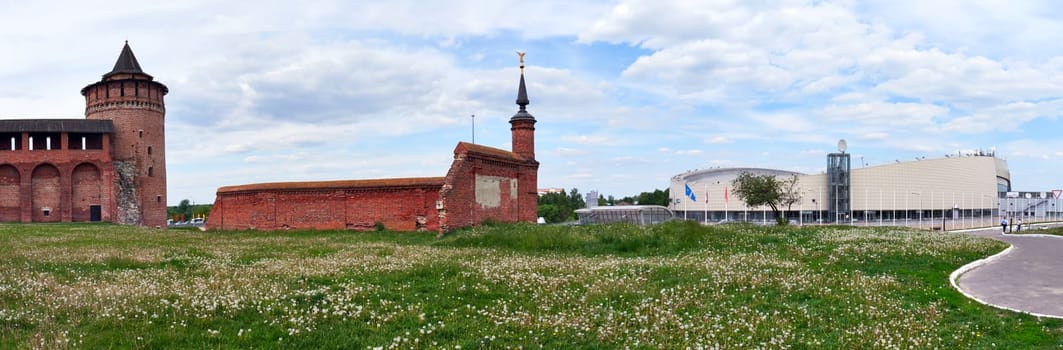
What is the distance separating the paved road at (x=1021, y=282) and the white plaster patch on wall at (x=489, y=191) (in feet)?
58.2

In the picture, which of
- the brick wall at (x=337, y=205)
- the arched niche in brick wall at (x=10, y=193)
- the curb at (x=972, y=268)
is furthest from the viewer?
the arched niche in brick wall at (x=10, y=193)

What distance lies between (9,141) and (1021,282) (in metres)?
66.6

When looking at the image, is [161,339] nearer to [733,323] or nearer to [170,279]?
[170,279]

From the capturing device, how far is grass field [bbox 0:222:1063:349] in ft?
24.8

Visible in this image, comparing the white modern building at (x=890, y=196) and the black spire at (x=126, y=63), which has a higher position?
the black spire at (x=126, y=63)

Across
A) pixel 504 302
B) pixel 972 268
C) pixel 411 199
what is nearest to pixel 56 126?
pixel 411 199

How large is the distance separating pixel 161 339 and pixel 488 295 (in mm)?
4596

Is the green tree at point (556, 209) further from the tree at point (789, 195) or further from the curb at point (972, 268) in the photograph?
the curb at point (972, 268)

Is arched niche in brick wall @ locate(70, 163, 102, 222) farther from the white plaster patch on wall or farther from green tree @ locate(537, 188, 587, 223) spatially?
green tree @ locate(537, 188, 587, 223)

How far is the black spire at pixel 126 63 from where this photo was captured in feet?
178

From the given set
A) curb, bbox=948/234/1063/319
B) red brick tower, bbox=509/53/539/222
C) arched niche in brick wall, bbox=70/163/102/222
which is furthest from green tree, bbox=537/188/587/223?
curb, bbox=948/234/1063/319

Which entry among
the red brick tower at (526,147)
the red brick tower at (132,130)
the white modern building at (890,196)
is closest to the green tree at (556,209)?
the white modern building at (890,196)

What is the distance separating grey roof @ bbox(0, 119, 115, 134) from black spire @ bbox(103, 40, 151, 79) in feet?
14.7

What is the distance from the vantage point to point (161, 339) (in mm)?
7363
